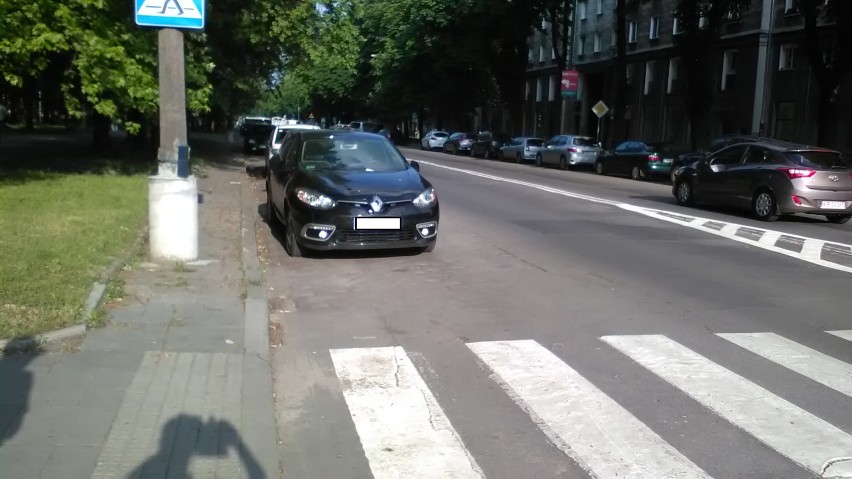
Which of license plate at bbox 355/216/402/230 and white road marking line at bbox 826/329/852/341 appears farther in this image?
license plate at bbox 355/216/402/230

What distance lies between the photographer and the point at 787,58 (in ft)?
125

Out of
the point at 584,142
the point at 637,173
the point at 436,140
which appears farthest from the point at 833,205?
the point at 436,140

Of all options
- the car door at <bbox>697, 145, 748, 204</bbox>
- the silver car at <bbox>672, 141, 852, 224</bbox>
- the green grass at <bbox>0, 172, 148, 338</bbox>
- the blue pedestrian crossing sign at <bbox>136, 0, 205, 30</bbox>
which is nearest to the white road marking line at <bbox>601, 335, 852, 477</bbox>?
the green grass at <bbox>0, 172, 148, 338</bbox>

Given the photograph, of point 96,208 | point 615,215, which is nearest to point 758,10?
point 615,215

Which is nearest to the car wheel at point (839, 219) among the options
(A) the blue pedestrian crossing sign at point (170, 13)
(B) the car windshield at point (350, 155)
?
(B) the car windshield at point (350, 155)

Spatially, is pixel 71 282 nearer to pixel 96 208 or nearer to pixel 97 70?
pixel 96 208

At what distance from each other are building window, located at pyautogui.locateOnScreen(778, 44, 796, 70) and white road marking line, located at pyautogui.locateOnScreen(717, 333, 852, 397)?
1366 inches

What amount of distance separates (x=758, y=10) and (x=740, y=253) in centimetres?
3157

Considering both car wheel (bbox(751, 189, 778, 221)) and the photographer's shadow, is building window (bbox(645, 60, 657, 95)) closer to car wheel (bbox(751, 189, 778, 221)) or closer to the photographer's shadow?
car wheel (bbox(751, 189, 778, 221))

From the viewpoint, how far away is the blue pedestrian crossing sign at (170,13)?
8.77m

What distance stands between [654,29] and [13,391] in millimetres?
47566

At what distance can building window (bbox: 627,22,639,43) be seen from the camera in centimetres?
4994

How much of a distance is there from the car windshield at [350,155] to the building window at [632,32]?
41873 mm

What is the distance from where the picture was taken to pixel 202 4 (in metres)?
Result: 9.04
